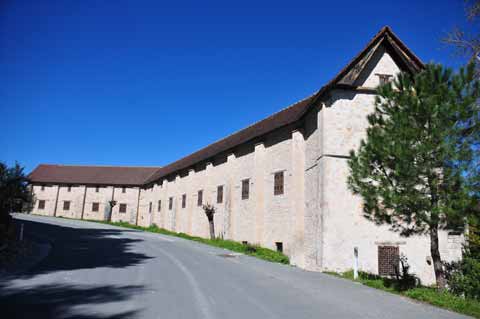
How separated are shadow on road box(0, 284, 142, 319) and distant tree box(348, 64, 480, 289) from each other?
24.8 ft

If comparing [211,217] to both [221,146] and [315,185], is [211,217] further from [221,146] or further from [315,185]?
[315,185]

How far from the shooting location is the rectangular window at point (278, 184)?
67.0 ft

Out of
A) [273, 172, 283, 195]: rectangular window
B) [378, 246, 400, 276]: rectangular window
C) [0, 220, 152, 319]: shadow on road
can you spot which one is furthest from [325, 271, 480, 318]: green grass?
[273, 172, 283, 195]: rectangular window

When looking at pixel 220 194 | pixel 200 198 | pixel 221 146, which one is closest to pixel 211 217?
pixel 220 194

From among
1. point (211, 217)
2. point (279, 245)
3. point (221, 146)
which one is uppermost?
point (221, 146)

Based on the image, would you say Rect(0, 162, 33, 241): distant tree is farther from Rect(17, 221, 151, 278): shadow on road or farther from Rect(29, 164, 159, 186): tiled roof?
Rect(29, 164, 159, 186): tiled roof

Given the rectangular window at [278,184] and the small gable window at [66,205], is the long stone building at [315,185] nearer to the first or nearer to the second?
the rectangular window at [278,184]

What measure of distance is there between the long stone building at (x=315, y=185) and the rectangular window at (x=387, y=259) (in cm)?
Result: 4

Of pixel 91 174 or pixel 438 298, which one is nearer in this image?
pixel 438 298

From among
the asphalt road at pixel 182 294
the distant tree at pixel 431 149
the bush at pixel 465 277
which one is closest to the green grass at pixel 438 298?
the asphalt road at pixel 182 294

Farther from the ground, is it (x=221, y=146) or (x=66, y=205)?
(x=221, y=146)

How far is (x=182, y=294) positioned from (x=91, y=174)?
179ft

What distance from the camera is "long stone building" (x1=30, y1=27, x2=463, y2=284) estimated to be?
15.3 m

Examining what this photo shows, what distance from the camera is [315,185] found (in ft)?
55.6
